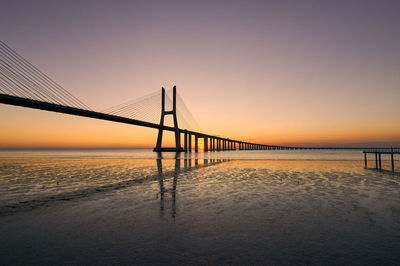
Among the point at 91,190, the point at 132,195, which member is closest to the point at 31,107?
the point at 91,190

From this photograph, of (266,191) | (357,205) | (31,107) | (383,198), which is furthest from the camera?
(31,107)

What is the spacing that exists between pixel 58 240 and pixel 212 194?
21.5 feet

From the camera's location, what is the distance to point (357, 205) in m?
8.50

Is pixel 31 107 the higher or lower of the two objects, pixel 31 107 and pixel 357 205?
the higher

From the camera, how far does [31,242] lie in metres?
5.12

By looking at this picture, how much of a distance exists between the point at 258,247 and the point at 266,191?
22.7 feet

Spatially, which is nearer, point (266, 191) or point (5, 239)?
point (5, 239)

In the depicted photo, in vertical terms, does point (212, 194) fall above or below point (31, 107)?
below

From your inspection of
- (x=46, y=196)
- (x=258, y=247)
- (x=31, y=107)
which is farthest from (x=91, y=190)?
(x=31, y=107)

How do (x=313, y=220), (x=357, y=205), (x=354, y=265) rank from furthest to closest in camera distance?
(x=357, y=205) < (x=313, y=220) < (x=354, y=265)

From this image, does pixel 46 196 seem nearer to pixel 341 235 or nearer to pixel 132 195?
pixel 132 195

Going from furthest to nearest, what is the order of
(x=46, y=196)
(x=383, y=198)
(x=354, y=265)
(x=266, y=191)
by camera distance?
(x=266, y=191), (x=46, y=196), (x=383, y=198), (x=354, y=265)

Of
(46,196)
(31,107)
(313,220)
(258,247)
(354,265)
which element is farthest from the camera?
(31,107)

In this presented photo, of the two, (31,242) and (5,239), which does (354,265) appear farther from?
(5,239)
